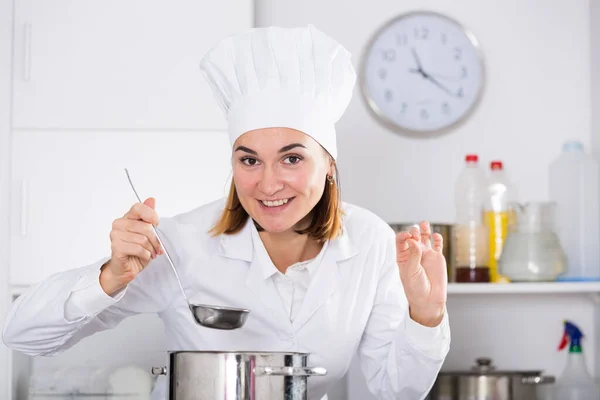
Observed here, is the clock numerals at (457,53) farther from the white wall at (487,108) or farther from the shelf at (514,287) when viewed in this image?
the shelf at (514,287)

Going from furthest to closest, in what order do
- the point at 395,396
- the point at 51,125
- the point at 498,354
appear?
the point at 498,354, the point at 51,125, the point at 395,396

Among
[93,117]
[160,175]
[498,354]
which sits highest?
[93,117]

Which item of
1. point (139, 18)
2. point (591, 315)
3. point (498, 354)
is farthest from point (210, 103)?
point (591, 315)

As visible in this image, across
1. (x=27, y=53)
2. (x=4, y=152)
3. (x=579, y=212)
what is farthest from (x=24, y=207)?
(x=579, y=212)

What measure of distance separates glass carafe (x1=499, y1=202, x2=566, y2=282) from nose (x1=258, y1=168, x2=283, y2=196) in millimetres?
1071

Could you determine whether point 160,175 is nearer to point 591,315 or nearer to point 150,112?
point 150,112

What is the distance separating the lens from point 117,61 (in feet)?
7.33

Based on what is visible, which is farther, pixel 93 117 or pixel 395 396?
pixel 93 117

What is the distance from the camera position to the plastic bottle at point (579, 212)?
96.3 inches

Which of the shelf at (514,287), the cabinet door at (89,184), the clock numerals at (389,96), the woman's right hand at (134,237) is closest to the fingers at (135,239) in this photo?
the woman's right hand at (134,237)

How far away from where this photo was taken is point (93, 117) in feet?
7.30

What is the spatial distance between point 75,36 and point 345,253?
3.31 feet

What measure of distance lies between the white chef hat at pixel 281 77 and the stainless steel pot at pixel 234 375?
1.68 feet

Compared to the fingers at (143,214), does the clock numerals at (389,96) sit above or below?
above
